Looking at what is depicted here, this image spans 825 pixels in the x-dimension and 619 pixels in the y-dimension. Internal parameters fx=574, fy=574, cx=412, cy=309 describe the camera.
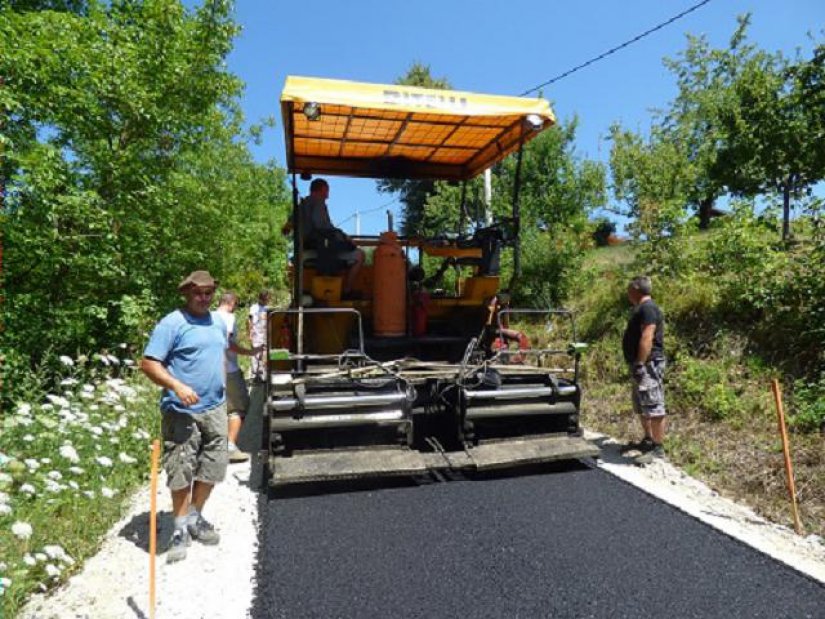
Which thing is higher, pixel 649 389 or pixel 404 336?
pixel 404 336

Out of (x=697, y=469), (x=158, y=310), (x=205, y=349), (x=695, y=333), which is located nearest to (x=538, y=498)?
(x=697, y=469)

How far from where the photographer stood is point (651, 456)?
482cm

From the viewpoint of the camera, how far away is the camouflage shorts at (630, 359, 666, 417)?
16.0ft

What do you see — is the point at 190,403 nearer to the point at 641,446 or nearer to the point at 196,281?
the point at 196,281

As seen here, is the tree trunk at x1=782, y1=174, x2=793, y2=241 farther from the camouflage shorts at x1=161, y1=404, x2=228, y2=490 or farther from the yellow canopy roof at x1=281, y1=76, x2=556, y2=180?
the camouflage shorts at x1=161, y1=404, x2=228, y2=490

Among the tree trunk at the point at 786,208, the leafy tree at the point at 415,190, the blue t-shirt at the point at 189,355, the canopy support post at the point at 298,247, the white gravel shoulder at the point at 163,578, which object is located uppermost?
the leafy tree at the point at 415,190

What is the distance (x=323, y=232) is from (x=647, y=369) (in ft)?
10.1

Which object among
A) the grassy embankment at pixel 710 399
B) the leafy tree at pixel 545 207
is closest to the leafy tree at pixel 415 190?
the leafy tree at pixel 545 207

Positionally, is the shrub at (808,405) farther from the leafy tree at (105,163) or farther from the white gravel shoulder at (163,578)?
the leafy tree at (105,163)

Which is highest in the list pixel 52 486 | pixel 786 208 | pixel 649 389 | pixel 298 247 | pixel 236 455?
pixel 786 208

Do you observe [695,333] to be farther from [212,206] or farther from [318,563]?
[212,206]

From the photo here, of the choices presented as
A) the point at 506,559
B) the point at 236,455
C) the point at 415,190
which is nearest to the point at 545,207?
the point at 415,190

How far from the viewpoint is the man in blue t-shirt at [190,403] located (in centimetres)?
317

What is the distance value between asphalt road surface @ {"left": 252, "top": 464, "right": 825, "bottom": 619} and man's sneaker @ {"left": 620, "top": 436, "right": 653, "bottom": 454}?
90 cm
